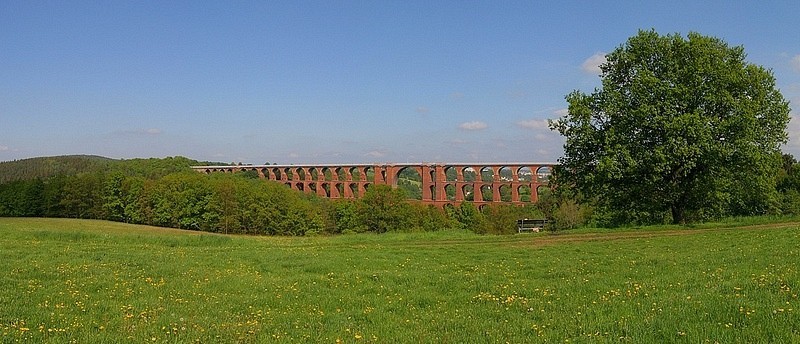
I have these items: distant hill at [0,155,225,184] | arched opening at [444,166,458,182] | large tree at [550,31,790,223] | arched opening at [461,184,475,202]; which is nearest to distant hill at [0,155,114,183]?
distant hill at [0,155,225,184]

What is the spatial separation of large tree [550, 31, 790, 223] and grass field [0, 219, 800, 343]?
6572 millimetres

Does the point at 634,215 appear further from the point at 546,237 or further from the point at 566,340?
the point at 566,340

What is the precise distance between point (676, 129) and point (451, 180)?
89.1 m

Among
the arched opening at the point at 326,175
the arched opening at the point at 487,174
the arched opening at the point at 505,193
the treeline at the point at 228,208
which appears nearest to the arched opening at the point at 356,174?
Answer: the arched opening at the point at 326,175

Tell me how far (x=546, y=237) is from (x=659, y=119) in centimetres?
679

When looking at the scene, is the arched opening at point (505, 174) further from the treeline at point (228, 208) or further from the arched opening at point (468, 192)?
the treeline at point (228, 208)

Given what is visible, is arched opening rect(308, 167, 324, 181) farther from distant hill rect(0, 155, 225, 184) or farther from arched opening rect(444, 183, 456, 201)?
arched opening rect(444, 183, 456, 201)

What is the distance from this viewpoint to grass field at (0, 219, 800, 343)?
6.73 m

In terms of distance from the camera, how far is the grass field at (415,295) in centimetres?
673

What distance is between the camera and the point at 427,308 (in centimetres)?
888

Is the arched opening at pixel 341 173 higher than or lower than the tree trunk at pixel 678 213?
higher

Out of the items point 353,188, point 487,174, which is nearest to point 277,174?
point 353,188

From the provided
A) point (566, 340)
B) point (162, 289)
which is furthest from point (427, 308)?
point (162, 289)

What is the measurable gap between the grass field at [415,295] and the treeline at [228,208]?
57.3m
